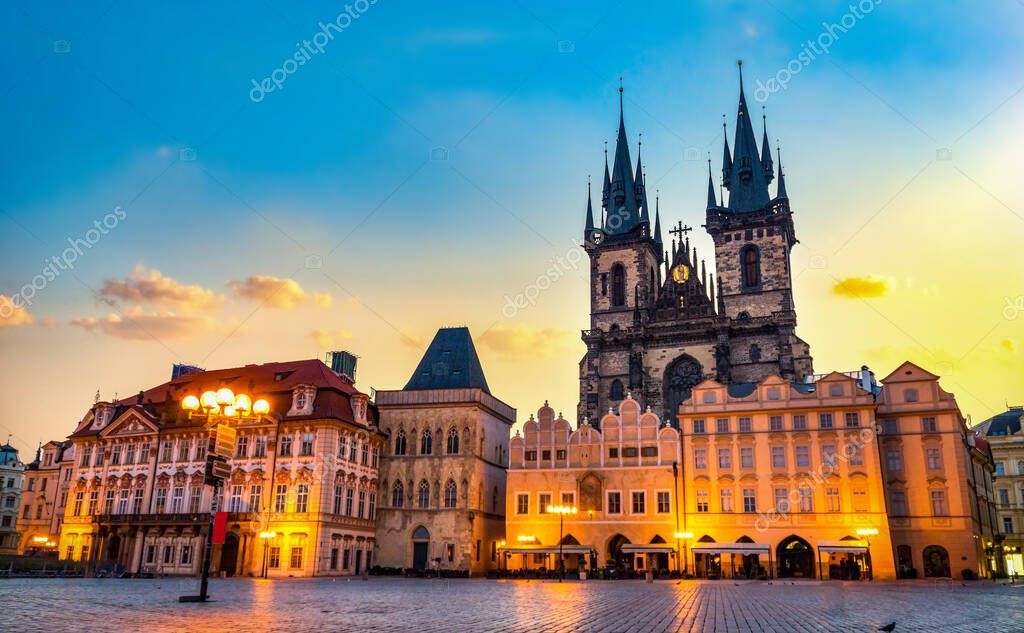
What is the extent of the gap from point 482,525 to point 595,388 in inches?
793

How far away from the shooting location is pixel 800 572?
174 feet

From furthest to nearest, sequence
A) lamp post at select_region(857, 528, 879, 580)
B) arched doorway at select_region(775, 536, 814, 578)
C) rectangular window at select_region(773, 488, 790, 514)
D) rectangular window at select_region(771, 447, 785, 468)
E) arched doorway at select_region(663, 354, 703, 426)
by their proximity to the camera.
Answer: arched doorway at select_region(663, 354, 703, 426)
rectangular window at select_region(771, 447, 785, 468)
rectangular window at select_region(773, 488, 790, 514)
arched doorway at select_region(775, 536, 814, 578)
lamp post at select_region(857, 528, 879, 580)

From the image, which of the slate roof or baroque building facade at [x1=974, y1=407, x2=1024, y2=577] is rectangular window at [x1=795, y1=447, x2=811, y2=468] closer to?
baroque building facade at [x1=974, y1=407, x2=1024, y2=577]

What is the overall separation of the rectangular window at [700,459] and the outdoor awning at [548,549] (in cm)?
921

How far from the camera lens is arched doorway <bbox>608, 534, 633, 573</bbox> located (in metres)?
55.0

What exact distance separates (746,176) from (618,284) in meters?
17.1

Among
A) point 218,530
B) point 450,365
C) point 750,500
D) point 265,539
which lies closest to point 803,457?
point 750,500

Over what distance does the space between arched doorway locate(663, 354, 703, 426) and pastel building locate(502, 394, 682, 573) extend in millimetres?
16883

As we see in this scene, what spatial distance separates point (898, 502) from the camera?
53.0m

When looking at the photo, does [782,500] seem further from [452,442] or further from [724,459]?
[452,442]

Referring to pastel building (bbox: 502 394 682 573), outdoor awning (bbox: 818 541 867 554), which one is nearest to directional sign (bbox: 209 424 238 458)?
pastel building (bbox: 502 394 682 573)

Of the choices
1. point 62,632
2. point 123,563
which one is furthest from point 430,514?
point 62,632

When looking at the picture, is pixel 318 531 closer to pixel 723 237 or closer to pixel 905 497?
pixel 905 497

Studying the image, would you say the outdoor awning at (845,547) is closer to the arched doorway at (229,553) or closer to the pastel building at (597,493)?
the pastel building at (597,493)
